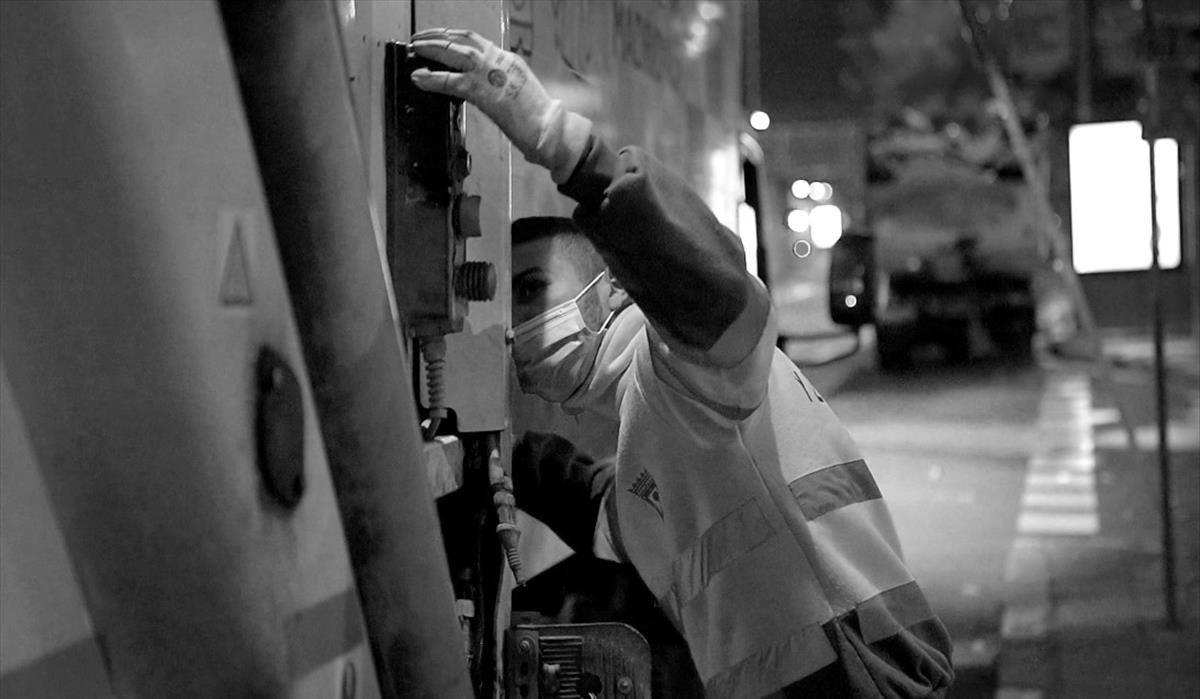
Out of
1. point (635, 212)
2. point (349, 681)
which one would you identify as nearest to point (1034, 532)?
point (635, 212)

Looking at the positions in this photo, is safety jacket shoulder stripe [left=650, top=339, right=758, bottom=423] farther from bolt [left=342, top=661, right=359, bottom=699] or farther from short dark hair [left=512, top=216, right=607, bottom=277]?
bolt [left=342, top=661, right=359, bottom=699]

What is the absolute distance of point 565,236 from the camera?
9.12 feet

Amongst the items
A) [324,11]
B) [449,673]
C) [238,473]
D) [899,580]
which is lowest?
[899,580]

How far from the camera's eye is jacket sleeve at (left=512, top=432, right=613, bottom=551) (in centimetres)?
271

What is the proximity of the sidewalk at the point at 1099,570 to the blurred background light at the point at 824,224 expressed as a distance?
8.40ft

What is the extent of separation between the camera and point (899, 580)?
287 centimetres

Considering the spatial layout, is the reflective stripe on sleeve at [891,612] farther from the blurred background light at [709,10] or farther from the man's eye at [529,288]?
the blurred background light at [709,10]

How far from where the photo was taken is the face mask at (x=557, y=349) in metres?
2.65

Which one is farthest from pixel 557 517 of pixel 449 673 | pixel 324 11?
pixel 324 11

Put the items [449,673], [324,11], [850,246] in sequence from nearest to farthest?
[324,11]
[449,673]
[850,246]

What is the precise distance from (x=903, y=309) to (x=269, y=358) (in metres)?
A: 14.7

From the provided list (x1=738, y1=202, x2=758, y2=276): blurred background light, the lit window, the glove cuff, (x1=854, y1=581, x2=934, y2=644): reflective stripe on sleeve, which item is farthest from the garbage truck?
the glove cuff

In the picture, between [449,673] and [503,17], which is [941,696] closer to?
[503,17]

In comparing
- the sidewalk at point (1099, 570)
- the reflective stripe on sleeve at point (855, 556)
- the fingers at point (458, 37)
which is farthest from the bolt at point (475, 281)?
the sidewalk at point (1099, 570)
